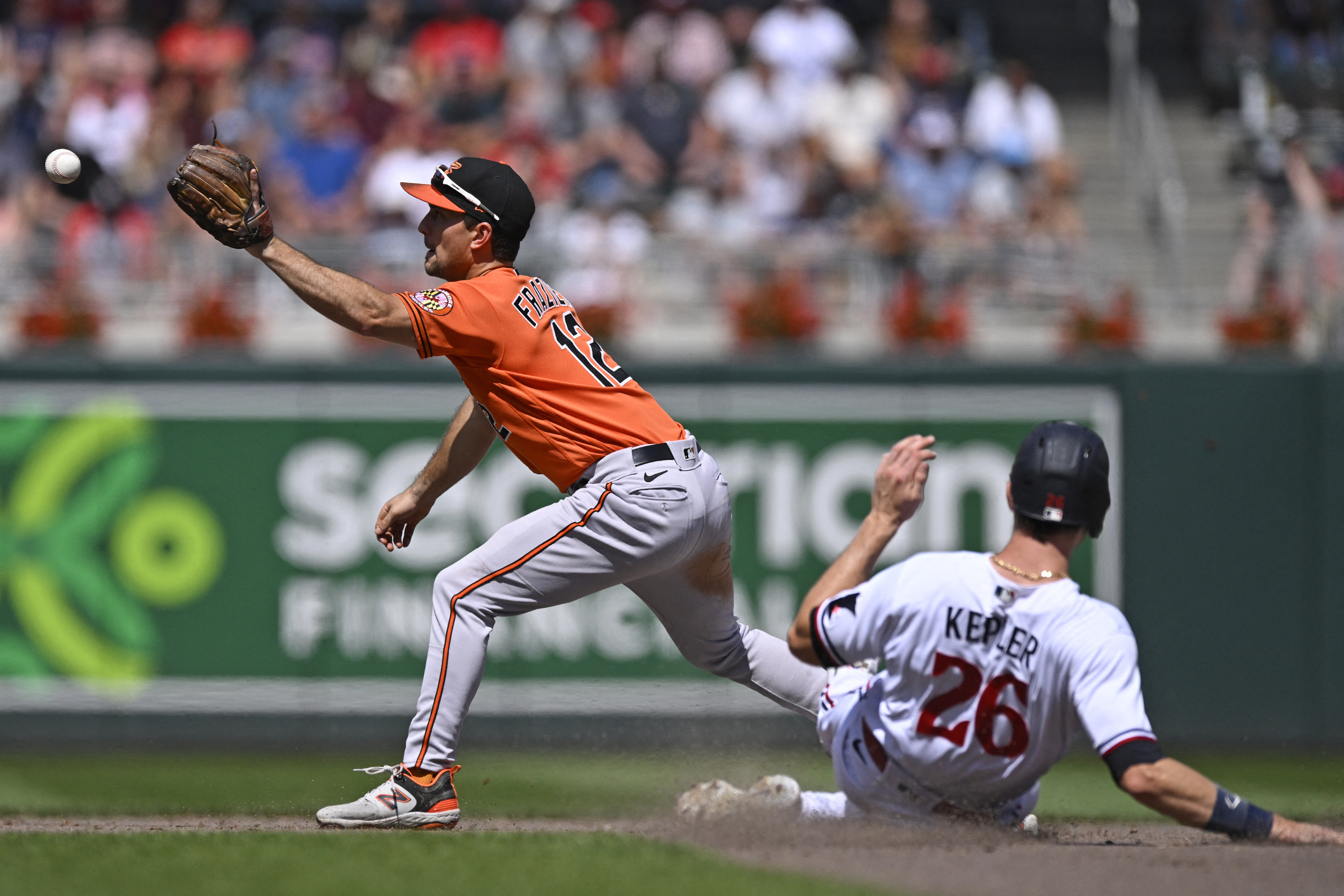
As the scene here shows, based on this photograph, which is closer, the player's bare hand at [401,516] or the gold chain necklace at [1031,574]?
the gold chain necklace at [1031,574]

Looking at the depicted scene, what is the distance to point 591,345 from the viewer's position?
5.27 metres

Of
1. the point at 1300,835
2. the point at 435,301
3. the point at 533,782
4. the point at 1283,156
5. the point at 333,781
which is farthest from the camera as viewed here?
the point at 1283,156

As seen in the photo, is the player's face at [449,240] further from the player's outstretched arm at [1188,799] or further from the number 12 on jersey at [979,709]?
the player's outstretched arm at [1188,799]

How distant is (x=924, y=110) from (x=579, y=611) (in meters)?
6.12

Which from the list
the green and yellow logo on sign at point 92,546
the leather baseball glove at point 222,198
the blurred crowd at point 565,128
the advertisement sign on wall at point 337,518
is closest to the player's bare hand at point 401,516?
the leather baseball glove at point 222,198

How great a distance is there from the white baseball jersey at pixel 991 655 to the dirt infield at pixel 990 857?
30 centimetres

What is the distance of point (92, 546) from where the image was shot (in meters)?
8.43

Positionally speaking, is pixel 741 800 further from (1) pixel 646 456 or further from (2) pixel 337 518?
(2) pixel 337 518

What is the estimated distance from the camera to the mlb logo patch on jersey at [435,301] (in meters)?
4.86

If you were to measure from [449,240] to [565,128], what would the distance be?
304 inches

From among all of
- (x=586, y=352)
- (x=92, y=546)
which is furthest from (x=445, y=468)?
(x=92, y=546)

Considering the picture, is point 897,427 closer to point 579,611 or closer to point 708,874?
point 579,611

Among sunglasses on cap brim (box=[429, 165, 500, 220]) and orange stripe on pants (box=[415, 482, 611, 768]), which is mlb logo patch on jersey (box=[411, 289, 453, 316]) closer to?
sunglasses on cap brim (box=[429, 165, 500, 220])

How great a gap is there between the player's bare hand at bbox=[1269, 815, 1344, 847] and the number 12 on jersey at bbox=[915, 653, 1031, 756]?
2.44 ft
